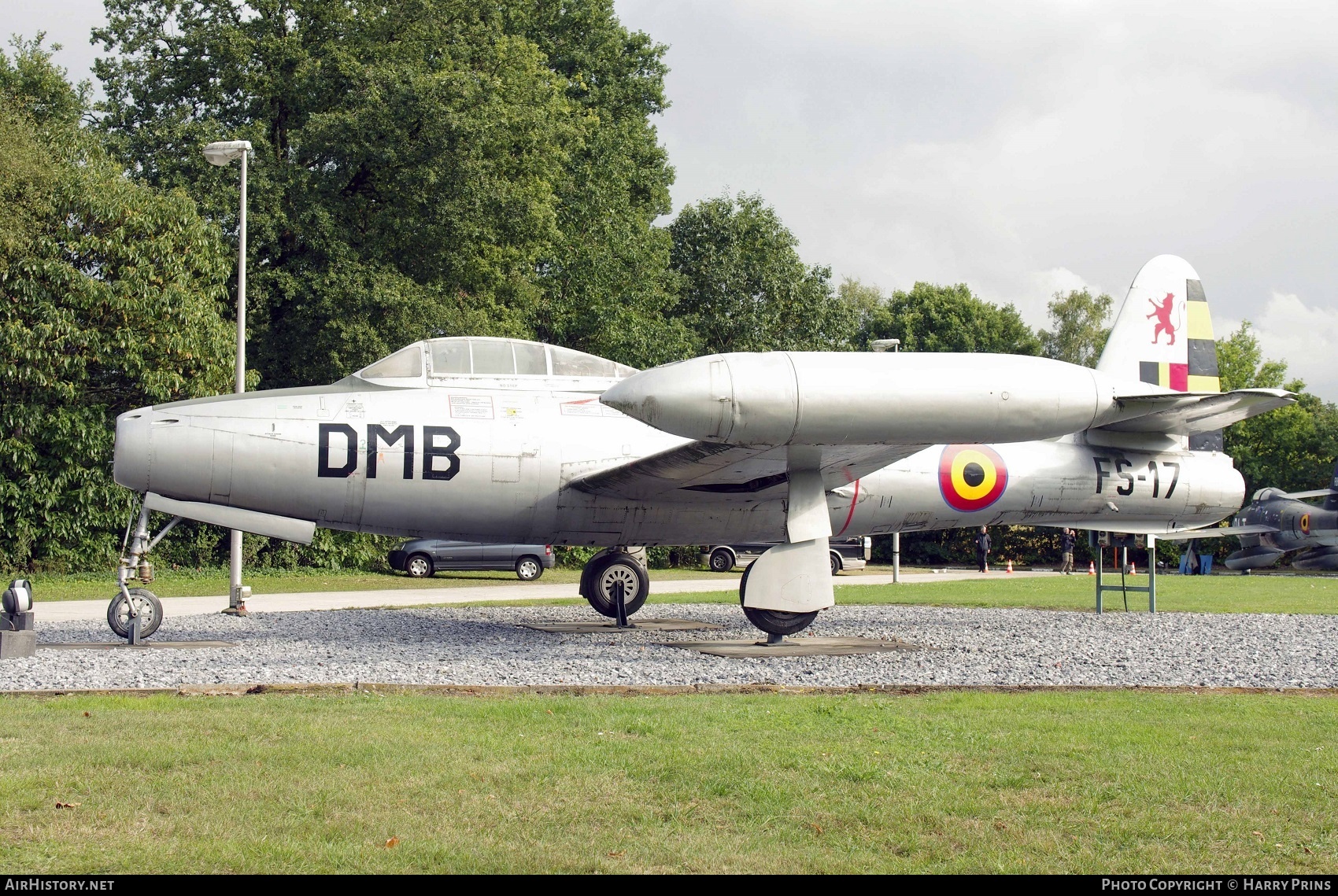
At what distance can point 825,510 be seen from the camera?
1119cm

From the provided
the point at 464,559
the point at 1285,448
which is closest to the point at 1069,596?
the point at 464,559

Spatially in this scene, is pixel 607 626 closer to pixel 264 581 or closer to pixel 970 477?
pixel 970 477

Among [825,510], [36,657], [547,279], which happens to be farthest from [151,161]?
[825,510]

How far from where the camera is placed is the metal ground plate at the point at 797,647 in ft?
37.7

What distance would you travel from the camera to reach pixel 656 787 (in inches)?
223

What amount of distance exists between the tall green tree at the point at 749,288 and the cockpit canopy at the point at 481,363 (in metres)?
27.1

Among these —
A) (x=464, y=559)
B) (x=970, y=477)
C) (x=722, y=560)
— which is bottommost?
(x=722, y=560)

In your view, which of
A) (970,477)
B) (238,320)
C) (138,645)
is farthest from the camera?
(238,320)

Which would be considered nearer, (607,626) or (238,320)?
(607,626)

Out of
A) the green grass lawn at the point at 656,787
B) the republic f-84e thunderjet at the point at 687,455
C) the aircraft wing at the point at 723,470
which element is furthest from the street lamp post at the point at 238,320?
the green grass lawn at the point at 656,787

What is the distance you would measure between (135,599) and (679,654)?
5.93 m

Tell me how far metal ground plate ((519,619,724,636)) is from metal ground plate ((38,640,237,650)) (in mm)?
3879

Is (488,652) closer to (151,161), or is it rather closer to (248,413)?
(248,413)

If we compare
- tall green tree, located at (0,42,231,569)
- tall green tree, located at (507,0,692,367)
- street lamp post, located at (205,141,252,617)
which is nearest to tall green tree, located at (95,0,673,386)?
tall green tree, located at (507,0,692,367)
